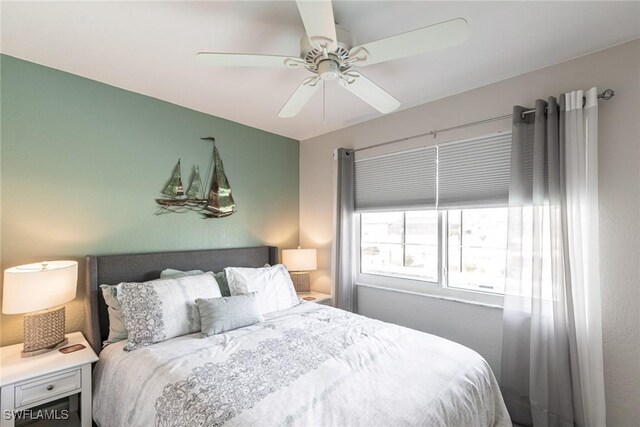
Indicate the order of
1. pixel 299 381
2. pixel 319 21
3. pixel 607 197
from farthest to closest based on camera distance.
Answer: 1. pixel 607 197
2. pixel 299 381
3. pixel 319 21

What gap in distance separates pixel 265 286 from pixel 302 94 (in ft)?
5.28

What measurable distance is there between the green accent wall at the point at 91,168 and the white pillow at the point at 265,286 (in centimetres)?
59

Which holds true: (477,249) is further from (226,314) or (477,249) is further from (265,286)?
(226,314)

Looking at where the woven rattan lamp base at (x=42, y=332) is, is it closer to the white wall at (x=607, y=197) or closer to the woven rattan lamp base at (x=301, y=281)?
the woven rattan lamp base at (x=301, y=281)

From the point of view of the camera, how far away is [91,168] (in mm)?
2289

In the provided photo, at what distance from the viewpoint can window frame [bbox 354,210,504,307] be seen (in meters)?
2.42

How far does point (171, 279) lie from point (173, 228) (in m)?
0.64

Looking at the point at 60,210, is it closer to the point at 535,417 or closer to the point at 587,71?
the point at 535,417

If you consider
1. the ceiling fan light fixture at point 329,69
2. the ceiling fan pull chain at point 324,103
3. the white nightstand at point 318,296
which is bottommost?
the white nightstand at point 318,296

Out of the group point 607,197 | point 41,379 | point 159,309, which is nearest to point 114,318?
point 159,309

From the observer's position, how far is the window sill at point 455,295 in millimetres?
2352

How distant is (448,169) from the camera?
258 centimetres

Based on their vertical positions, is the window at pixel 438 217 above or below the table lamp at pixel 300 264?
above

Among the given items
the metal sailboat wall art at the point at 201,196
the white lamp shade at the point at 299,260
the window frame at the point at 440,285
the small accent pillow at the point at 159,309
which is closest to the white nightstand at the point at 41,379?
the small accent pillow at the point at 159,309
